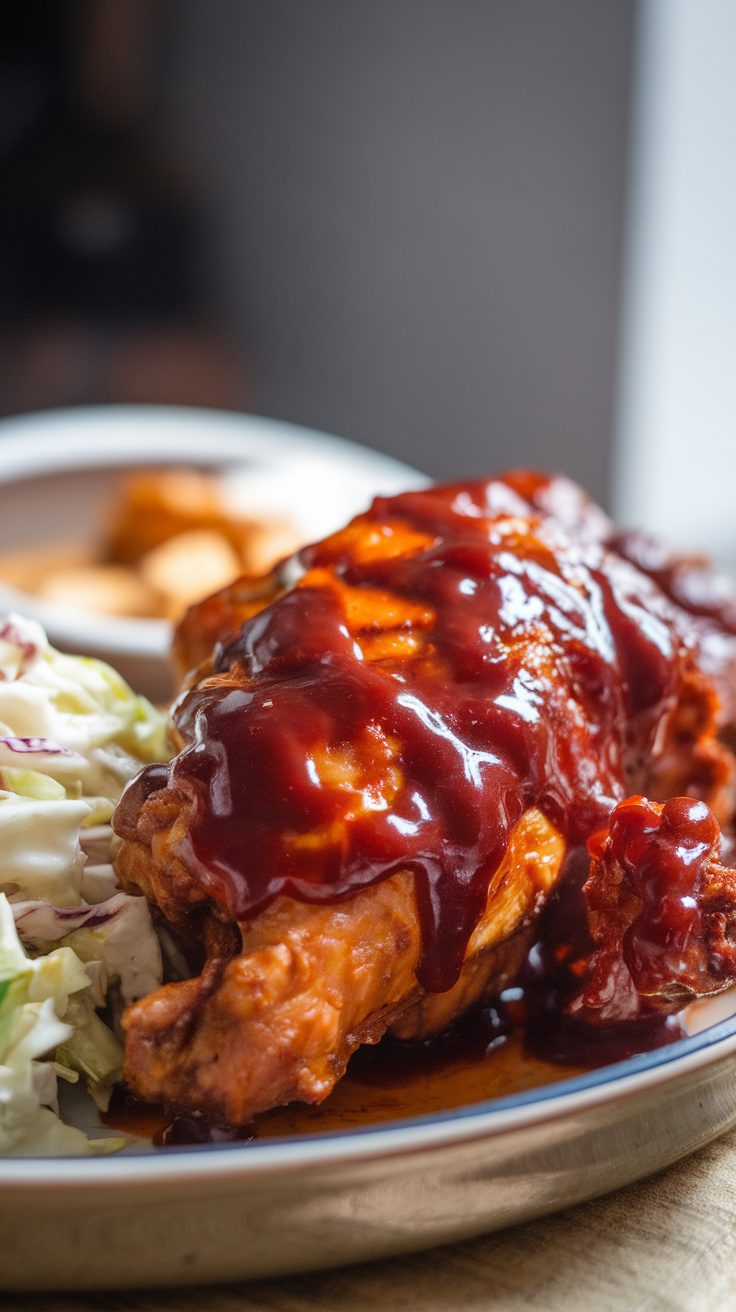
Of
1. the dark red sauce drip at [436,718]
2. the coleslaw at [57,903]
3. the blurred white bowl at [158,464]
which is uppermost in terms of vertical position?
A: the dark red sauce drip at [436,718]

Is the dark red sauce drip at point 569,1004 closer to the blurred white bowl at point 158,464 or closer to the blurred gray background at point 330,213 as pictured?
the blurred white bowl at point 158,464

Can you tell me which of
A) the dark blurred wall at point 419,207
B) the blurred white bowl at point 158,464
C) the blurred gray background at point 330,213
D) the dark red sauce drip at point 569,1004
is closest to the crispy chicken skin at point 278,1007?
the dark red sauce drip at point 569,1004

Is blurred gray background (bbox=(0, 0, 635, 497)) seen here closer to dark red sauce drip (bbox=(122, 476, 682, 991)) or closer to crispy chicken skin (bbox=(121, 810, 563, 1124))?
dark red sauce drip (bbox=(122, 476, 682, 991))

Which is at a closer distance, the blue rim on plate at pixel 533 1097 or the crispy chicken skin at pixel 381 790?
the blue rim on plate at pixel 533 1097

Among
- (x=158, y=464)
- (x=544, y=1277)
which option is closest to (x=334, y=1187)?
(x=544, y=1277)

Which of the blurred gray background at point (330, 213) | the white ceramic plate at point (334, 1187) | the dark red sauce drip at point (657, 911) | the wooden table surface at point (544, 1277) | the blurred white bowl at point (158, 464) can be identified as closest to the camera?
the white ceramic plate at point (334, 1187)

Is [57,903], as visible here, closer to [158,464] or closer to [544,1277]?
[544,1277]
